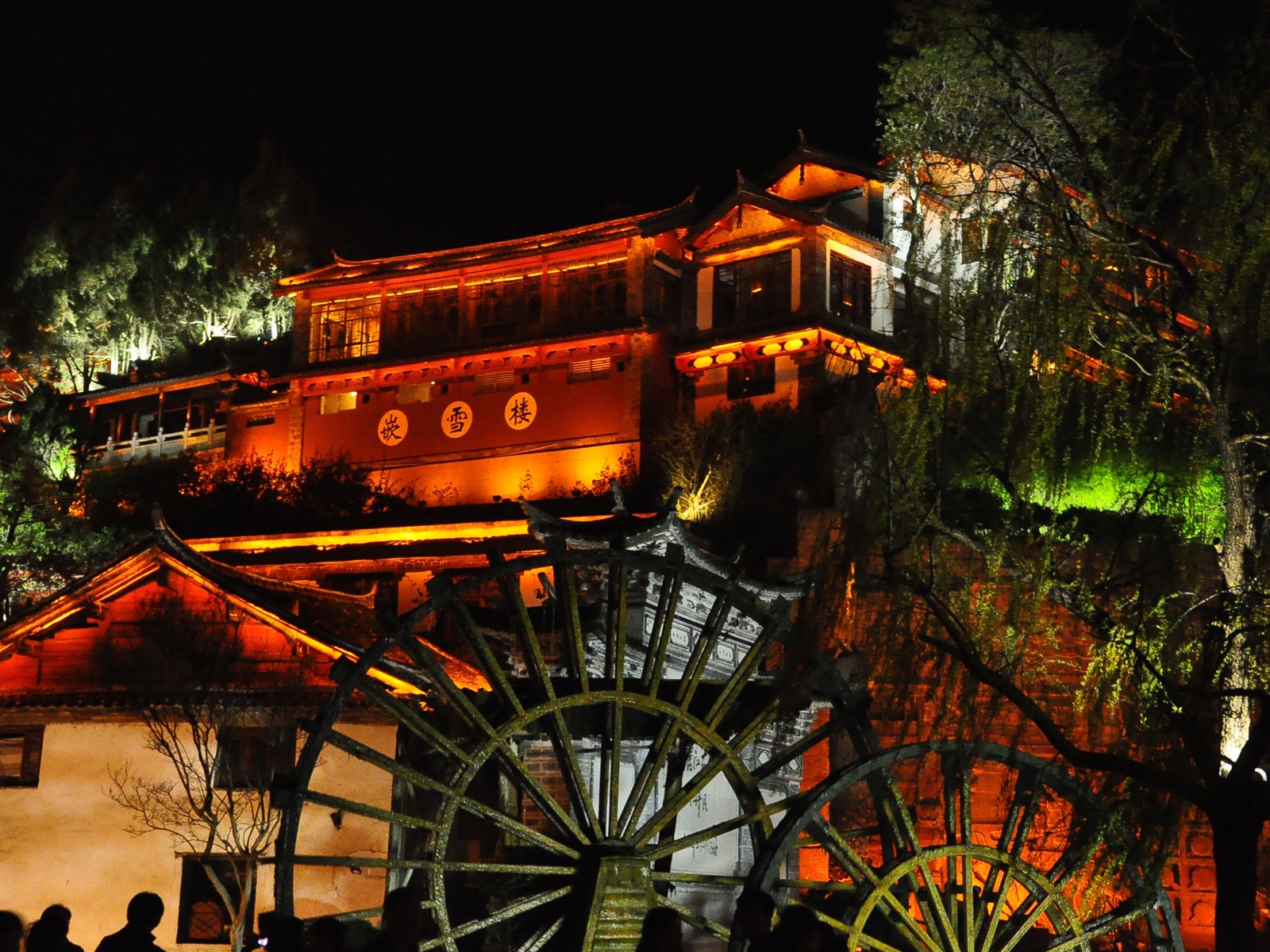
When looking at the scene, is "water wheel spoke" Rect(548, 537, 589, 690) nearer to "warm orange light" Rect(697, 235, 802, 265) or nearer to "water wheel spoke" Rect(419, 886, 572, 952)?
"water wheel spoke" Rect(419, 886, 572, 952)

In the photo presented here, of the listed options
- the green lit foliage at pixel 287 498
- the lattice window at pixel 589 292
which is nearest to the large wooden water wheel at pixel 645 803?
the green lit foliage at pixel 287 498

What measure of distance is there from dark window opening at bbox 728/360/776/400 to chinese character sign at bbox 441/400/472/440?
267 inches

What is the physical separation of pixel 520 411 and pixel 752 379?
6.00 meters

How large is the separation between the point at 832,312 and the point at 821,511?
8.80 meters

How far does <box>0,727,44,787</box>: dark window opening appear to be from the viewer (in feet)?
69.5

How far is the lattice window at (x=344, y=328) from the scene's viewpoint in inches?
1542

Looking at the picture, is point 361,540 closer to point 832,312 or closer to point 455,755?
point 832,312

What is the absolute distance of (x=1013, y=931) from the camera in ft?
37.8

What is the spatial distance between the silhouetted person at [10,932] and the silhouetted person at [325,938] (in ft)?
4.48

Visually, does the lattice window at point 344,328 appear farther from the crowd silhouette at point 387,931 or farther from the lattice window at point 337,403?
the crowd silhouette at point 387,931

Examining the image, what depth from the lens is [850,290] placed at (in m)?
34.1

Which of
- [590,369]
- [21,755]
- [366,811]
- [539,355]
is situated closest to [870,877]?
[366,811]

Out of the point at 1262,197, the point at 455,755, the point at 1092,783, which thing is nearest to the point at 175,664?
the point at 455,755

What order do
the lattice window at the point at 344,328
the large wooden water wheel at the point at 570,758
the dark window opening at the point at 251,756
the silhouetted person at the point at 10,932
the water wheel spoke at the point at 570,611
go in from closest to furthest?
1. the silhouetted person at the point at 10,932
2. the large wooden water wheel at the point at 570,758
3. the water wheel spoke at the point at 570,611
4. the dark window opening at the point at 251,756
5. the lattice window at the point at 344,328
